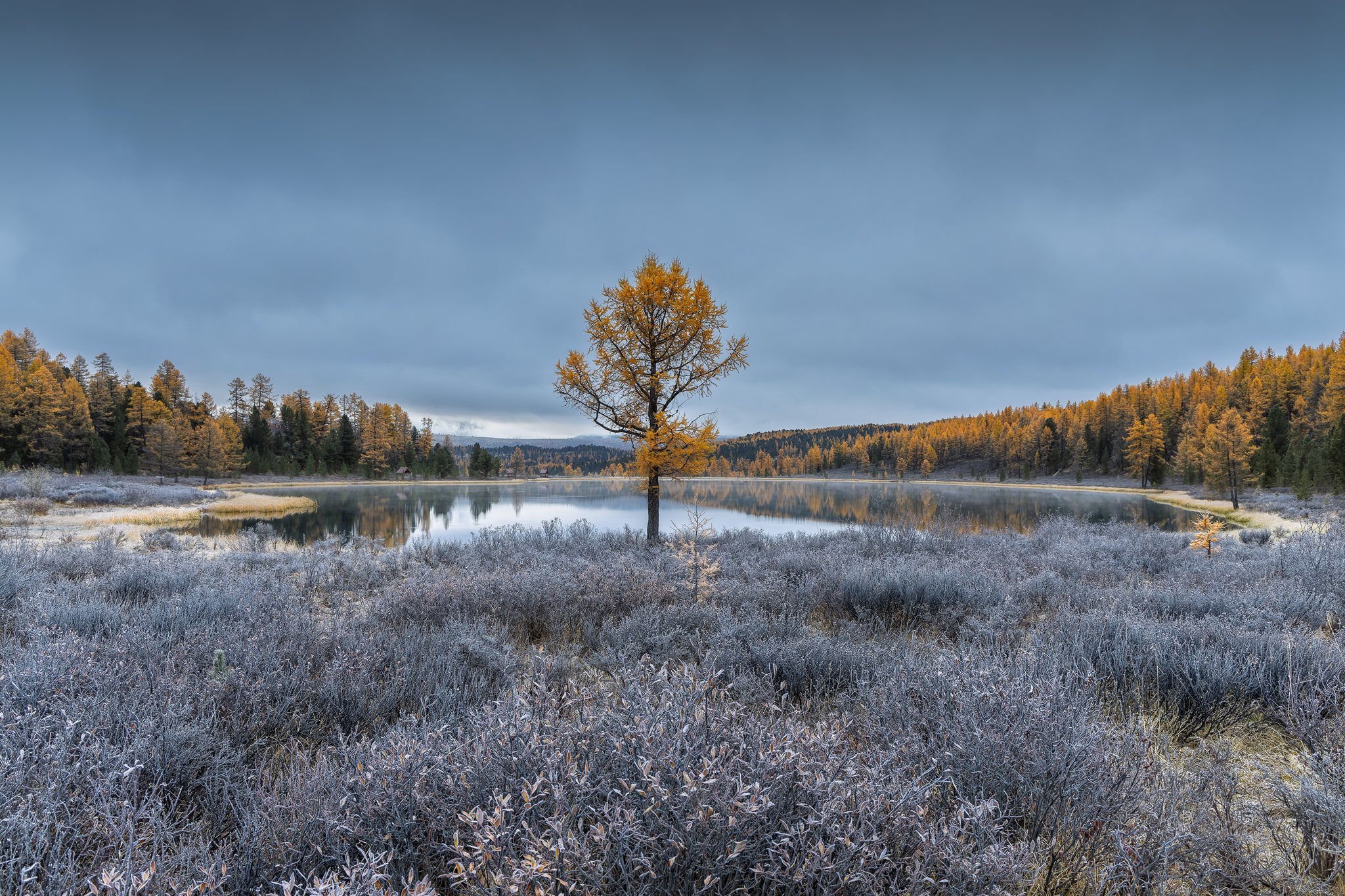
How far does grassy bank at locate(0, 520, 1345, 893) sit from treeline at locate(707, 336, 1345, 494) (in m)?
8.50

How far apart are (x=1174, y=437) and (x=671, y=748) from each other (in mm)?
104815

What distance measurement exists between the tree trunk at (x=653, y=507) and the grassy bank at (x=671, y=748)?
6.53 m

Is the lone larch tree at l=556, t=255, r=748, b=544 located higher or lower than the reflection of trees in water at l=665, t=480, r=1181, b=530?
higher

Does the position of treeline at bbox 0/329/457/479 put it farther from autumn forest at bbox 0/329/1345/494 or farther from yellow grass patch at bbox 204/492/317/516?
yellow grass patch at bbox 204/492/317/516

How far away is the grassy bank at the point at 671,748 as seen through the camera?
1612 mm

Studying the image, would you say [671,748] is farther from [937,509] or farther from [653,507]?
[937,509]

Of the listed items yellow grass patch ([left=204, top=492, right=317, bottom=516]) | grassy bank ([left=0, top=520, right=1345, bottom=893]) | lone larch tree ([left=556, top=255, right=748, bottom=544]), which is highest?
lone larch tree ([left=556, top=255, right=748, bottom=544])

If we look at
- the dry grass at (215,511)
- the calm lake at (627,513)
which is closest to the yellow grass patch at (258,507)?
the dry grass at (215,511)

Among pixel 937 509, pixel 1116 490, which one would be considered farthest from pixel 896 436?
pixel 937 509

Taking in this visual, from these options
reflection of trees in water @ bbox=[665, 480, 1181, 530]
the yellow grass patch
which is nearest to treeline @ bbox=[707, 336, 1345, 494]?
reflection of trees in water @ bbox=[665, 480, 1181, 530]

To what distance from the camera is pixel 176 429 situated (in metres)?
54.3

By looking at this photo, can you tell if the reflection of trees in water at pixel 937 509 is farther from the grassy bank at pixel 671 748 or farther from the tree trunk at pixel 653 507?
the grassy bank at pixel 671 748

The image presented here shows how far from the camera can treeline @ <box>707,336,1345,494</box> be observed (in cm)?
3866

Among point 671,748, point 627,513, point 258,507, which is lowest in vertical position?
point 627,513
